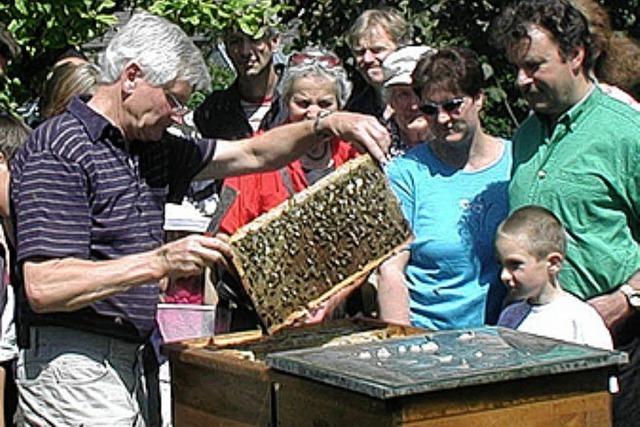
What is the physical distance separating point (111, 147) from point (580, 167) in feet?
6.11

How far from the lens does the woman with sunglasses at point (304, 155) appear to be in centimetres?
656

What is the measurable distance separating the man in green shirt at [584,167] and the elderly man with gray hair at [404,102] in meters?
1.11

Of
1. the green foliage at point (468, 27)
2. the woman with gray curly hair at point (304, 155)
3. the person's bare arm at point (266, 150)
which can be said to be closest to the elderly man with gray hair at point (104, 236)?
the person's bare arm at point (266, 150)

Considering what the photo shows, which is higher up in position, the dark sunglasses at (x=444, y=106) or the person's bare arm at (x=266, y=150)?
the dark sunglasses at (x=444, y=106)

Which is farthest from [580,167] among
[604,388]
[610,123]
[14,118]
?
[14,118]

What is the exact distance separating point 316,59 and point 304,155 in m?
0.87

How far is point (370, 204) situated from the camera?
5047mm

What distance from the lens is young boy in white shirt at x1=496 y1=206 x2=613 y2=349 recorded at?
17.7 ft

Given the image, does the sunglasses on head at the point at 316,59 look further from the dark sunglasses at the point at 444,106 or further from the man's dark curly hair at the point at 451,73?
the dark sunglasses at the point at 444,106

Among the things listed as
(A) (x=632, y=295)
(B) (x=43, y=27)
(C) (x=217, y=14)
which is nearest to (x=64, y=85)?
(B) (x=43, y=27)

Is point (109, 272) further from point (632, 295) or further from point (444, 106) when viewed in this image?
point (632, 295)

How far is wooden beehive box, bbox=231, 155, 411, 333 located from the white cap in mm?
1897

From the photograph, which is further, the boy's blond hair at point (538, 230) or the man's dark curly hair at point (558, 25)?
the man's dark curly hair at point (558, 25)

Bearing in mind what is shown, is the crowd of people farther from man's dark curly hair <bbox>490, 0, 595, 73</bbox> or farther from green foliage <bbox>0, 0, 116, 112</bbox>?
green foliage <bbox>0, 0, 116, 112</bbox>
